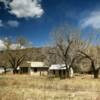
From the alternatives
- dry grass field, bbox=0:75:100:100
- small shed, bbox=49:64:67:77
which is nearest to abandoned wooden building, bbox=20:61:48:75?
small shed, bbox=49:64:67:77

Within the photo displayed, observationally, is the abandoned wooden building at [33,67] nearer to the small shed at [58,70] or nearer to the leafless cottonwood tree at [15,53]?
the leafless cottonwood tree at [15,53]

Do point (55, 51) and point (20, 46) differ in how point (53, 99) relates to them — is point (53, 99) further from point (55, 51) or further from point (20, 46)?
point (20, 46)

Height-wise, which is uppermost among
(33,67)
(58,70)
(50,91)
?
(33,67)

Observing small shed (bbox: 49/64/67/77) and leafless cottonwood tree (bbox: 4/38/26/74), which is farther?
leafless cottonwood tree (bbox: 4/38/26/74)

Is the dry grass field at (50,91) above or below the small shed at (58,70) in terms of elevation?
below

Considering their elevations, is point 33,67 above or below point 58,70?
above

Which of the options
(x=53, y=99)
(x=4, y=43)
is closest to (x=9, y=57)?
(x=4, y=43)

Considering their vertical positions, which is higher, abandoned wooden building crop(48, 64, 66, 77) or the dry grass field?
abandoned wooden building crop(48, 64, 66, 77)

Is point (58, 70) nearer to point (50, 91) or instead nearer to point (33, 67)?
point (33, 67)

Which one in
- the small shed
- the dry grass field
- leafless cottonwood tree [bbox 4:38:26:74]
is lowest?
the dry grass field

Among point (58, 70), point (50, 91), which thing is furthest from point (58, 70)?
point (50, 91)

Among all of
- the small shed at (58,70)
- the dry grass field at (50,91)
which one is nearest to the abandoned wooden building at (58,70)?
the small shed at (58,70)

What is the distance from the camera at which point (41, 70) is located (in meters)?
75.5

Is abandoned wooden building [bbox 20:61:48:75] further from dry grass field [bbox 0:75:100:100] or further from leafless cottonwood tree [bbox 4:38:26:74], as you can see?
dry grass field [bbox 0:75:100:100]
